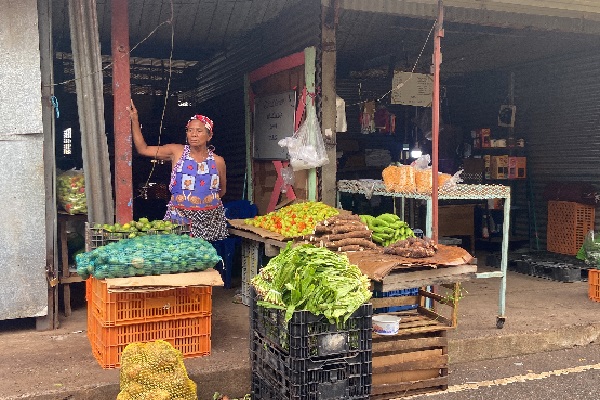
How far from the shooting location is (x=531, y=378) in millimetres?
5637

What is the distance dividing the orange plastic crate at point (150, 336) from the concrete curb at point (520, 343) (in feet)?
8.04

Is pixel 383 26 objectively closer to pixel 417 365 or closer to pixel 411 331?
pixel 411 331

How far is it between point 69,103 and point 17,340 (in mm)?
5306

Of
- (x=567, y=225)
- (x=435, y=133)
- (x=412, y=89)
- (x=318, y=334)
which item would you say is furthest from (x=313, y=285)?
(x=567, y=225)

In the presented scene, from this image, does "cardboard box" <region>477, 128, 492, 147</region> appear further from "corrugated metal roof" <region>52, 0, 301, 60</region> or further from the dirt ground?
"corrugated metal roof" <region>52, 0, 301, 60</region>

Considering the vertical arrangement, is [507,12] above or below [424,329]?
above

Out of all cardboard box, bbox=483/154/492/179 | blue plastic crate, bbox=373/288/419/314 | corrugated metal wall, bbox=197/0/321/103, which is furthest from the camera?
cardboard box, bbox=483/154/492/179

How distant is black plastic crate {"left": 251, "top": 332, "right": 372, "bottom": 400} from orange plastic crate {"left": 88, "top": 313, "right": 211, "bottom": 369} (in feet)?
3.71

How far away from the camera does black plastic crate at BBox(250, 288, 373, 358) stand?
13.1ft

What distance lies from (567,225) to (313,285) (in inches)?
296

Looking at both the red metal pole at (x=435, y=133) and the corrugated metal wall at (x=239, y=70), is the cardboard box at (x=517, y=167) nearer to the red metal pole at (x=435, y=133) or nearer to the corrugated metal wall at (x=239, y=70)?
the corrugated metal wall at (x=239, y=70)

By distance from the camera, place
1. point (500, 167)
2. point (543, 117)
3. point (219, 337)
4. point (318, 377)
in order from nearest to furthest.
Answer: point (318, 377) → point (219, 337) → point (543, 117) → point (500, 167)

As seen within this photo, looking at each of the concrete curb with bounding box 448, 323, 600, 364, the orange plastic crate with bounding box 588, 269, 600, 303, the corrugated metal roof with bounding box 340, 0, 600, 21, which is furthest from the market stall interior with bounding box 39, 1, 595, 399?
the orange plastic crate with bounding box 588, 269, 600, 303

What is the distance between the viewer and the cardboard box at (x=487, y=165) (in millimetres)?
10945
